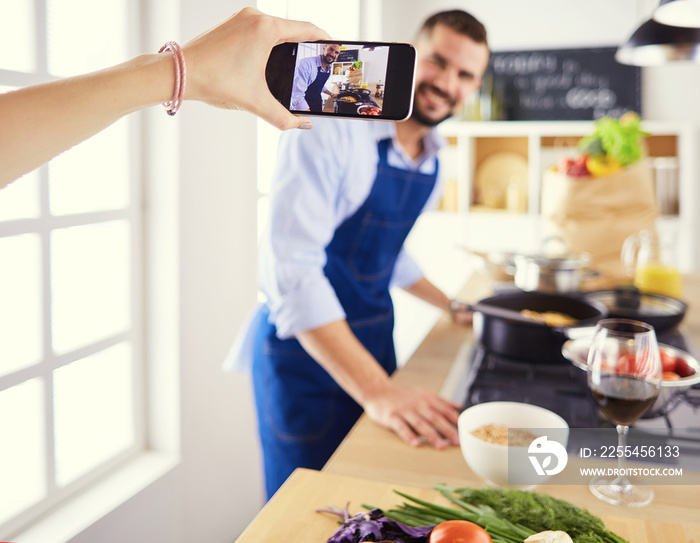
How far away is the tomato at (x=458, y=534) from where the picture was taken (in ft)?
2.02

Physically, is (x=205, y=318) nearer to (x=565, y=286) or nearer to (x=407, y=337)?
(x=565, y=286)

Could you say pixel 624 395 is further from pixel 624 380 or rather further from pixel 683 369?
pixel 683 369

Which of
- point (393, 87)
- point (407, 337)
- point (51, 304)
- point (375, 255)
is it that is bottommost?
point (407, 337)

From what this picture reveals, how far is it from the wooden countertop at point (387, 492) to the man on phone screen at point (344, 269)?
0.15 feet

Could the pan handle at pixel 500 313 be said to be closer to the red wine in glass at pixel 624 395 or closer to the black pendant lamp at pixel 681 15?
the red wine in glass at pixel 624 395

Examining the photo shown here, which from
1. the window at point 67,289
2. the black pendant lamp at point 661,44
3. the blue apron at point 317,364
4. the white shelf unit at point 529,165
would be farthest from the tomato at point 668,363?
the white shelf unit at point 529,165

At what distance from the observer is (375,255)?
1.58 meters

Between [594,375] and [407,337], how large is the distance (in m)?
3.34

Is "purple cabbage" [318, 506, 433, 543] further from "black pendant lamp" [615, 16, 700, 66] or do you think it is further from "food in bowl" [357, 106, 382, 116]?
"black pendant lamp" [615, 16, 700, 66]

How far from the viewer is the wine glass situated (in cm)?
84

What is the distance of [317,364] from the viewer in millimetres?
1454

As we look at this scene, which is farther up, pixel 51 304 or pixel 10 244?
pixel 10 244

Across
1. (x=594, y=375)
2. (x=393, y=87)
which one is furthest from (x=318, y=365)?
(x=393, y=87)

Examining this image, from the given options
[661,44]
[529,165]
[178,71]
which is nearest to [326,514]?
[178,71]
